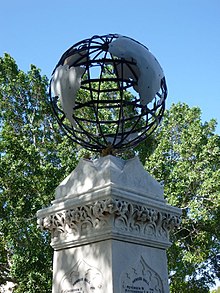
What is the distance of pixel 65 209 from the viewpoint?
3.98 meters

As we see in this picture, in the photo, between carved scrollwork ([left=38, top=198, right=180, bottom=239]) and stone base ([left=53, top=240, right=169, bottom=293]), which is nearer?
stone base ([left=53, top=240, right=169, bottom=293])

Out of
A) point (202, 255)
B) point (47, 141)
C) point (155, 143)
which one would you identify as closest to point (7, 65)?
point (47, 141)

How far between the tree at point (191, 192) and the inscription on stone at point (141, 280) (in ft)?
41.5

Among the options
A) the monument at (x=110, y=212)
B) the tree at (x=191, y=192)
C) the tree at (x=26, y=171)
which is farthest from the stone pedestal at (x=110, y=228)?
the tree at (x=191, y=192)

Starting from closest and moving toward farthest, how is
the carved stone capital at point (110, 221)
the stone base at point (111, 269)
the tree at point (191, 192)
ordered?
the stone base at point (111, 269) < the carved stone capital at point (110, 221) < the tree at point (191, 192)

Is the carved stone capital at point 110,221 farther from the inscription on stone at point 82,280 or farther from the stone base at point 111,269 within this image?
the inscription on stone at point 82,280

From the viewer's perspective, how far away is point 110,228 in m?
3.60

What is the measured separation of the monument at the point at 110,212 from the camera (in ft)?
11.9

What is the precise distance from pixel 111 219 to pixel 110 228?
0.09 metres

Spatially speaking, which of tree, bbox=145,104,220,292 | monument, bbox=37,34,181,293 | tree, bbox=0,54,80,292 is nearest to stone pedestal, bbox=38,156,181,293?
monument, bbox=37,34,181,293

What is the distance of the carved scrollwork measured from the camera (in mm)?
3649

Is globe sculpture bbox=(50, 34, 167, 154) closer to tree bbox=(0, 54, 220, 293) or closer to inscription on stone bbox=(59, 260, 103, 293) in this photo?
inscription on stone bbox=(59, 260, 103, 293)

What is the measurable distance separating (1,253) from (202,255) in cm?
861

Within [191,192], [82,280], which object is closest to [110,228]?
[82,280]
